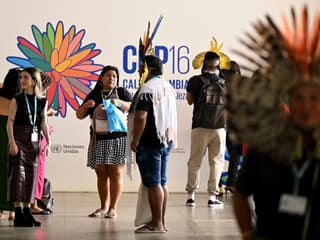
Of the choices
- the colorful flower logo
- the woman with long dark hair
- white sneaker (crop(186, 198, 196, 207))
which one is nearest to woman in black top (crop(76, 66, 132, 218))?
the woman with long dark hair

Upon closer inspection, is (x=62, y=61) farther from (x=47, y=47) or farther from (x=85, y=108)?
(x=85, y=108)

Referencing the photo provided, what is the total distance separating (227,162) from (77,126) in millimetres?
1953

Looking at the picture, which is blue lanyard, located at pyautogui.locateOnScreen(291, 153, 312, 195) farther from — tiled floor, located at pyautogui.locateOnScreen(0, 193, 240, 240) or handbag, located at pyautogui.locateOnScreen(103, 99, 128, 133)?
handbag, located at pyautogui.locateOnScreen(103, 99, 128, 133)

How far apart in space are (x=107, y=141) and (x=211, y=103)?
158 cm

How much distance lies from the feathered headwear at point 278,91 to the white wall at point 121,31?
7305 mm

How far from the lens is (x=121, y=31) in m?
10.6

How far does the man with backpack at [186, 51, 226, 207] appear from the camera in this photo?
9016mm

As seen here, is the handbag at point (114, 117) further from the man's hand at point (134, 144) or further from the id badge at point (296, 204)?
the id badge at point (296, 204)

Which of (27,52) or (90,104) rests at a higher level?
(27,52)

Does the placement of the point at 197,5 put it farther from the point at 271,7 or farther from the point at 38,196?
the point at 38,196

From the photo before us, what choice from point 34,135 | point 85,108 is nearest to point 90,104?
point 85,108

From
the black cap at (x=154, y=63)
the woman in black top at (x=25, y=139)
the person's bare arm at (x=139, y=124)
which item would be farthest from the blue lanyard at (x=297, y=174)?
the woman in black top at (x=25, y=139)

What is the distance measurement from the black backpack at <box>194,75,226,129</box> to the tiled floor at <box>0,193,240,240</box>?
0.94m

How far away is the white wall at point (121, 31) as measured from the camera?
10.4 m
